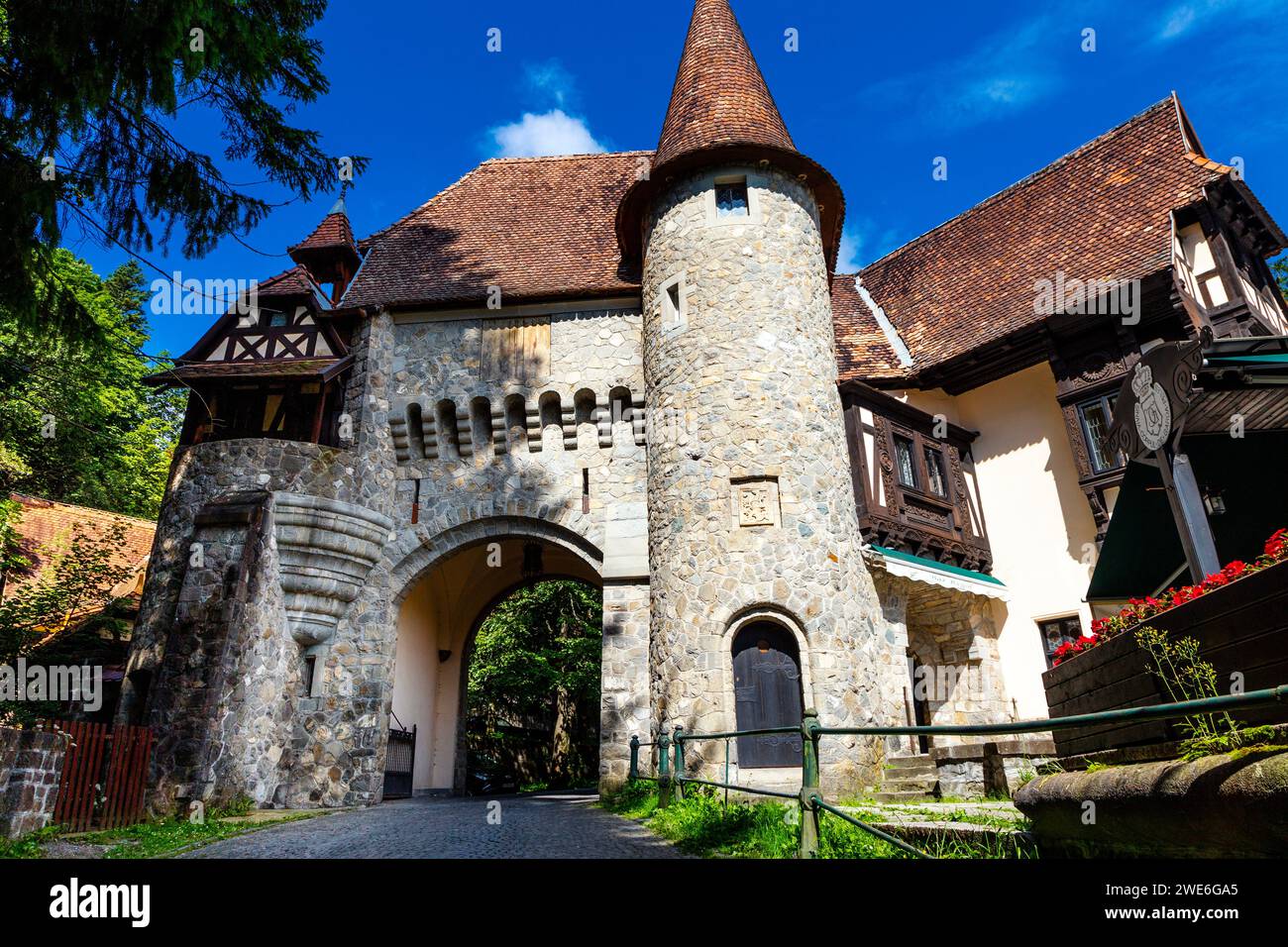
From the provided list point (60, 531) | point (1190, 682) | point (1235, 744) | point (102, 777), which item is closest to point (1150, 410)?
point (1190, 682)

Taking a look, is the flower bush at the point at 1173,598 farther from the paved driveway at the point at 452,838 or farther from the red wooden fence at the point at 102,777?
the red wooden fence at the point at 102,777

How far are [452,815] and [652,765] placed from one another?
112 inches

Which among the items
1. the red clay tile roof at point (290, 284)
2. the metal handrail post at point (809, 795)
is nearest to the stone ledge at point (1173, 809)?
the metal handrail post at point (809, 795)

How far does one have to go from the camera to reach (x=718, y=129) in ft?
42.8

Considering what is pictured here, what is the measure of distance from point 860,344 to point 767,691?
8006 millimetres

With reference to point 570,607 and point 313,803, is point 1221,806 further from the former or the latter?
point 570,607

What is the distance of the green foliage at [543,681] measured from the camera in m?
24.2

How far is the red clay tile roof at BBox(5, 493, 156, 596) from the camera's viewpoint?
17594 millimetres

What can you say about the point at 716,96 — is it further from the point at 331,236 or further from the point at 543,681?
the point at 543,681

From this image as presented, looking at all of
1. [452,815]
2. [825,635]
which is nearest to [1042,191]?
[825,635]

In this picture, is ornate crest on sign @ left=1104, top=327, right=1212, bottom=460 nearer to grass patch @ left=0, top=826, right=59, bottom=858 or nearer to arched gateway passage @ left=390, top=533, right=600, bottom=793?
grass patch @ left=0, top=826, right=59, bottom=858

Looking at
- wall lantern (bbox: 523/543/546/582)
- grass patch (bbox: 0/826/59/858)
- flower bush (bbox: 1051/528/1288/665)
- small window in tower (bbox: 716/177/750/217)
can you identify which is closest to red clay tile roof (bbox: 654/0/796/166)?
small window in tower (bbox: 716/177/750/217)

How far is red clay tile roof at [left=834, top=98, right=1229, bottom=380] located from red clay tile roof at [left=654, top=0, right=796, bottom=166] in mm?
4537

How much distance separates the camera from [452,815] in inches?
380
